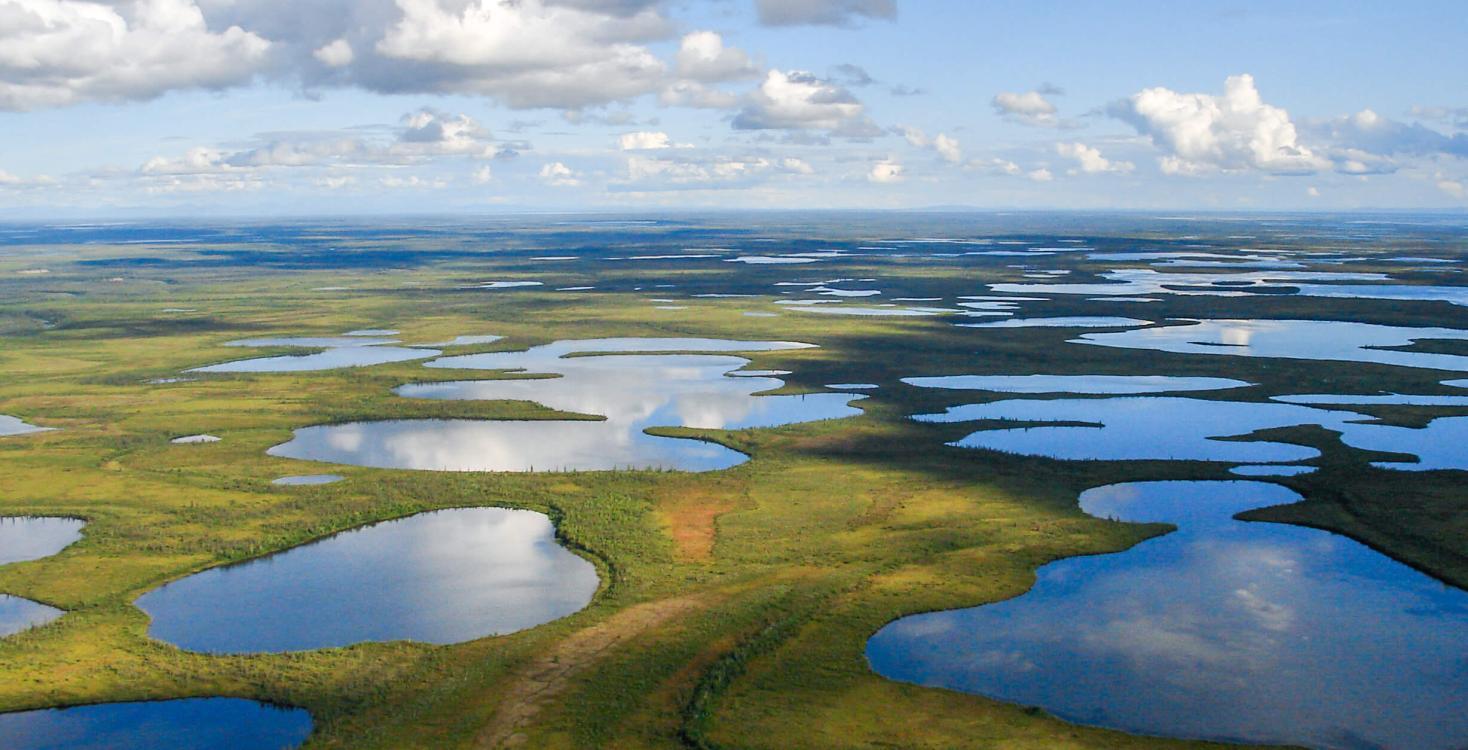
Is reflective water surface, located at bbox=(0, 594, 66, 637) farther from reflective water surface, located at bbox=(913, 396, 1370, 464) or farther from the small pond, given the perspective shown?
reflective water surface, located at bbox=(913, 396, 1370, 464)

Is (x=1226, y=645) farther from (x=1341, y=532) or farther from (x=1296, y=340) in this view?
(x=1296, y=340)

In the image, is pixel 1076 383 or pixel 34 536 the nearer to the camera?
pixel 34 536

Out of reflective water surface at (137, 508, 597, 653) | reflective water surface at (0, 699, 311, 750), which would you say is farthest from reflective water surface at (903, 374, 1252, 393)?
reflective water surface at (0, 699, 311, 750)

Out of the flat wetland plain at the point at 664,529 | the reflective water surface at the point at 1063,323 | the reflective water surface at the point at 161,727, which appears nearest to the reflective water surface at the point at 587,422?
the flat wetland plain at the point at 664,529

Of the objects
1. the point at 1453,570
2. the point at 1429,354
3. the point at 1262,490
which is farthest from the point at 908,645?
the point at 1429,354

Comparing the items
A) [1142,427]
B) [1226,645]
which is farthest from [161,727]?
[1142,427]

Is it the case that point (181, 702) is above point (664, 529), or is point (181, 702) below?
below

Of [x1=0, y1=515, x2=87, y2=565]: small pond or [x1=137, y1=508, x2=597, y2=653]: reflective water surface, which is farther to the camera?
[x1=0, y1=515, x2=87, y2=565]: small pond
